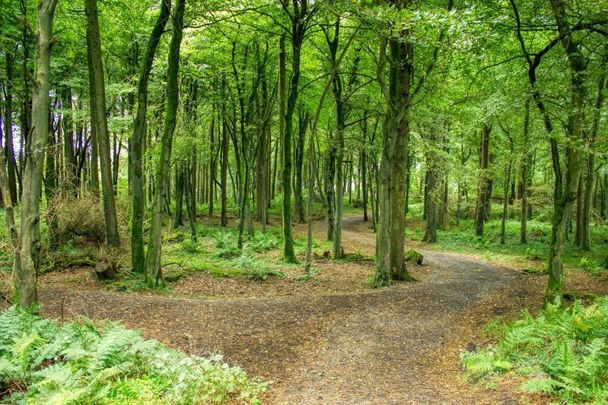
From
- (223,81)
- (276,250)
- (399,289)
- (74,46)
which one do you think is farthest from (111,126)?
(399,289)

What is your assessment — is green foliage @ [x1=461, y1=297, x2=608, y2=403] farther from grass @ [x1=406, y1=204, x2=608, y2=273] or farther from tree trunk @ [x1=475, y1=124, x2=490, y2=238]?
tree trunk @ [x1=475, y1=124, x2=490, y2=238]

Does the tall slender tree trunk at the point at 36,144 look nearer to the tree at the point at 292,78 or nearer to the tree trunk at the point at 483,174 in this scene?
the tree at the point at 292,78

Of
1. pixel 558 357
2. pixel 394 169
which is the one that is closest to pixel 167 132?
pixel 394 169

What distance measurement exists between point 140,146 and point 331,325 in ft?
21.6

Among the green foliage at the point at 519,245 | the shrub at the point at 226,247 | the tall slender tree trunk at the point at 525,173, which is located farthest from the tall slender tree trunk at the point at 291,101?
the tall slender tree trunk at the point at 525,173

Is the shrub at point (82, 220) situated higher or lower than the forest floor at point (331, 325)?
higher

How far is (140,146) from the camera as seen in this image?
35.0 feet

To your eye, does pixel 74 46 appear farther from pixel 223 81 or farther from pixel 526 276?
pixel 526 276

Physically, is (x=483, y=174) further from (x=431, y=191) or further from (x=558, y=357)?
(x=558, y=357)

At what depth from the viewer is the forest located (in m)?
4.90

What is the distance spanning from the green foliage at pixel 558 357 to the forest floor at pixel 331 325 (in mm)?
262

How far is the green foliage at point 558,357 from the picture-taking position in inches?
156

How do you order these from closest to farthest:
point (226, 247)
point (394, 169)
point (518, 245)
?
1. point (394, 169)
2. point (226, 247)
3. point (518, 245)

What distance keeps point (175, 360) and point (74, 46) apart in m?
15.9
